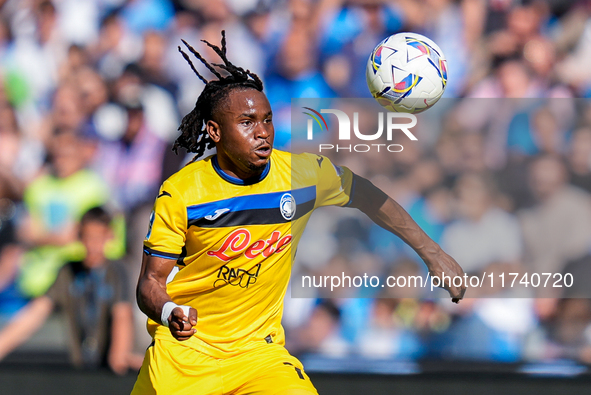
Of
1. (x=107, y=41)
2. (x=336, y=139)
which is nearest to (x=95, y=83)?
(x=107, y=41)

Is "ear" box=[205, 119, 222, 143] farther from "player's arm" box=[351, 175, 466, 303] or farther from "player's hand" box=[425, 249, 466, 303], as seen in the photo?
"player's hand" box=[425, 249, 466, 303]

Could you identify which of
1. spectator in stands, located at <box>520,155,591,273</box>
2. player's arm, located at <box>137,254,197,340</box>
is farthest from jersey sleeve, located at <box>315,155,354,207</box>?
spectator in stands, located at <box>520,155,591,273</box>

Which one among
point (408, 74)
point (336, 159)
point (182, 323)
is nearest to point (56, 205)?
point (336, 159)

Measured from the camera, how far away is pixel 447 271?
367cm

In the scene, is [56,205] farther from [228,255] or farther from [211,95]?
[228,255]

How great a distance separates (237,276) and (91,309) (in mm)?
2738

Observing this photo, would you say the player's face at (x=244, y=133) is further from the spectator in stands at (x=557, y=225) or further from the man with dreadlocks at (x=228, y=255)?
the spectator in stands at (x=557, y=225)

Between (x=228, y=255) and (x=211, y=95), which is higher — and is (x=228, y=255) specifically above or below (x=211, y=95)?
below

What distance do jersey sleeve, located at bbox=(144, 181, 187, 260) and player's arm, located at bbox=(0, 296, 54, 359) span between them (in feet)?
9.51

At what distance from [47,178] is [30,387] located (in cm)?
175

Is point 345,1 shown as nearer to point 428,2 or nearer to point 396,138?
point 428,2

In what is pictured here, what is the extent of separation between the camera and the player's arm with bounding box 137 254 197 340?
8.93 ft

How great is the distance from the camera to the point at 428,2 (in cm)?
550

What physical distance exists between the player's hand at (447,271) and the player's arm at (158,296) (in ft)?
4.68
